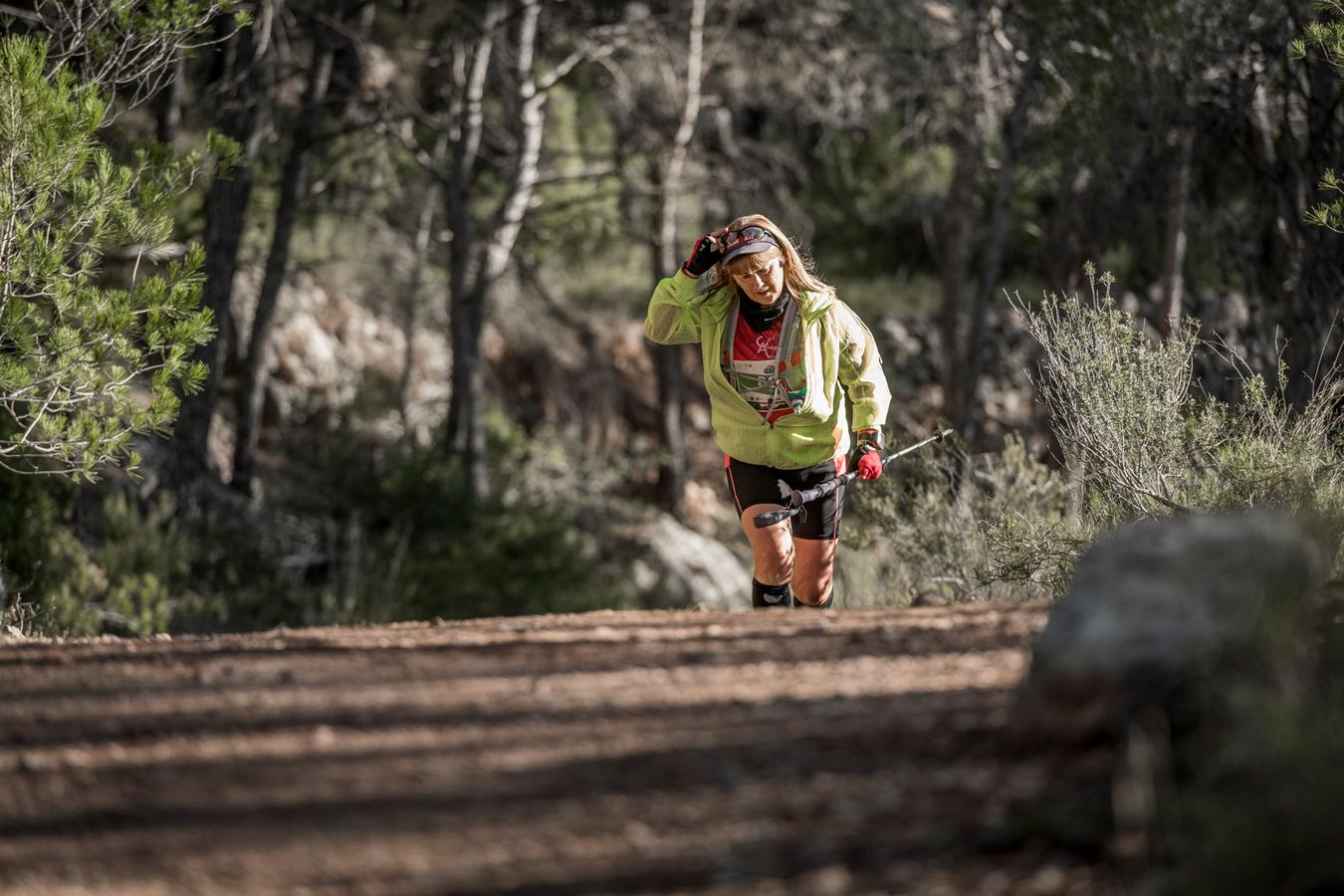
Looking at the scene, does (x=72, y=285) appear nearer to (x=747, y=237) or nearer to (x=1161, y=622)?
(x=747, y=237)

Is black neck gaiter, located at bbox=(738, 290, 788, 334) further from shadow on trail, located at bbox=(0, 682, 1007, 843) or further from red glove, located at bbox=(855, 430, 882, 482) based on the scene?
shadow on trail, located at bbox=(0, 682, 1007, 843)

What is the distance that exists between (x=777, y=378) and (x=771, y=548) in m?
0.74

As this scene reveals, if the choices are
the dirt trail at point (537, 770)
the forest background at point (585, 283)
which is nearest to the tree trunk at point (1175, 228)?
the forest background at point (585, 283)

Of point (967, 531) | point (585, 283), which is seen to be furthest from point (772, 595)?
point (585, 283)

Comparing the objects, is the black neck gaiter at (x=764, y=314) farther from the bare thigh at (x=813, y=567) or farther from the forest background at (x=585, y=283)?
the forest background at (x=585, y=283)

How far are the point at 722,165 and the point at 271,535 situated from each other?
28.8ft

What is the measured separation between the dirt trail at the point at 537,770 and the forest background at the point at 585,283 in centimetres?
232

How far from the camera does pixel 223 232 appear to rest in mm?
11703

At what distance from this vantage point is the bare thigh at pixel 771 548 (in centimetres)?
603

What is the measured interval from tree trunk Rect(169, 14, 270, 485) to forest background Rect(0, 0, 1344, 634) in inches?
2.2

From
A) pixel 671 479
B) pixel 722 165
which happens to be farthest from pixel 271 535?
pixel 722 165

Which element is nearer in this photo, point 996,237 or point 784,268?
point 784,268

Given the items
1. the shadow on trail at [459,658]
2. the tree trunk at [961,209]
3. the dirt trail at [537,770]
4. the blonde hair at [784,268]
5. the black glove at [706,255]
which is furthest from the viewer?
the tree trunk at [961,209]

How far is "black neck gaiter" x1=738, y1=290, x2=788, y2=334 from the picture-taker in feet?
19.2
